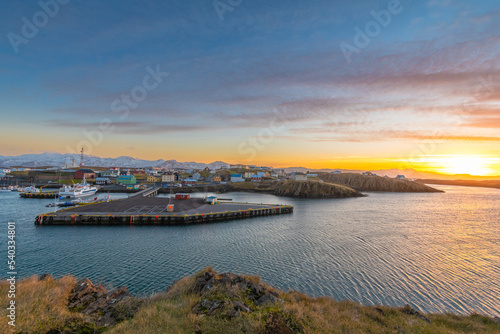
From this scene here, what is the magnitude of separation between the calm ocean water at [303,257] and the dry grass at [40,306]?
701 cm

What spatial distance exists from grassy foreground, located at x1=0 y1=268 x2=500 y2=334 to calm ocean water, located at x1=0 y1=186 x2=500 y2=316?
573cm

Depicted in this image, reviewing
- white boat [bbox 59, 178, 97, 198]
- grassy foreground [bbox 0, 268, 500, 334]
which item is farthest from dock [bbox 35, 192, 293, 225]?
white boat [bbox 59, 178, 97, 198]

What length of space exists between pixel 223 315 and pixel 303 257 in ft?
67.5

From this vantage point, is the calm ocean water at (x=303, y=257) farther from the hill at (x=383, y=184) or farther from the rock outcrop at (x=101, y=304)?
the hill at (x=383, y=184)

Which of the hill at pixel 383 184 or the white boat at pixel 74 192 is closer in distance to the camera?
the white boat at pixel 74 192

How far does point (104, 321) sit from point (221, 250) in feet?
68.2

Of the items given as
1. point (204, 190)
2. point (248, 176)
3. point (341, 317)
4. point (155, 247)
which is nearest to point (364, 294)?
point (341, 317)

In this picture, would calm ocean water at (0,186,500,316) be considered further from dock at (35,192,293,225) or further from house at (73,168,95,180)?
house at (73,168,95,180)

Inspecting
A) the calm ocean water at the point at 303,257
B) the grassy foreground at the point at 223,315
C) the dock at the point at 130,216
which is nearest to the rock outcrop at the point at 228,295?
the grassy foreground at the point at 223,315

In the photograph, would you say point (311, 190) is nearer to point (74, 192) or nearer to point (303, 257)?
point (303, 257)

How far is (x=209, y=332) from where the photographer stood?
10.1 metres

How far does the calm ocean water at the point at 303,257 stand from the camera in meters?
21.6


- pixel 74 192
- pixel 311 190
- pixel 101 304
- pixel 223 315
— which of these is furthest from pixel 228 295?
pixel 311 190

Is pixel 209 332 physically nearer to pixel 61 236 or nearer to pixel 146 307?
pixel 146 307
